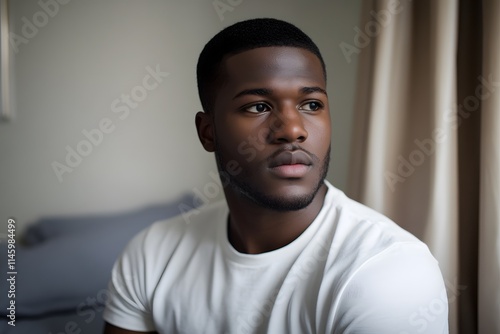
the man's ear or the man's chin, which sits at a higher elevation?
the man's ear

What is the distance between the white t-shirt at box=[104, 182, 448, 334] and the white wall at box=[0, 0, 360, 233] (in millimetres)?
645

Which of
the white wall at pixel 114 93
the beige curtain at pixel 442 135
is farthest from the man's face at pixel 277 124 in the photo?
the white wall at pixel 114 93

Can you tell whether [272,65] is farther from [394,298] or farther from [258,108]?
[394,298]

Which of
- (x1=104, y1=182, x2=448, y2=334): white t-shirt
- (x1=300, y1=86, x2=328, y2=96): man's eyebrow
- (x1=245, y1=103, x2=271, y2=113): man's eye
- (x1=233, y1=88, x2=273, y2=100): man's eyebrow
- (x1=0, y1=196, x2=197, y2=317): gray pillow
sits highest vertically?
(x1=300, y1=86, x2=328, y2=96): man's eyebrow

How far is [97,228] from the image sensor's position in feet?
5.23

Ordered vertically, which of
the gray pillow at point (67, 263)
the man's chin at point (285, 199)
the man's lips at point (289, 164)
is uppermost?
the man's lips at point (289, 164)

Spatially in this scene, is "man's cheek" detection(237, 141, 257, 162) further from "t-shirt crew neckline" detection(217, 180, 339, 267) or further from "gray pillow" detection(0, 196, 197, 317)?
"gray pillow" detection(0, 196, 197, 317)

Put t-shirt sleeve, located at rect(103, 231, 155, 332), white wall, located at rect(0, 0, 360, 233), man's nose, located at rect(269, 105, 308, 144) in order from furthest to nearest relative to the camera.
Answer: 1. white wall, located at rect(0, 0, 360, 233)
2. t-shirt sleeve, located at rect(103, 231, 155, 332)
3. man's nose, located at rect(269, 105, 308, 144)

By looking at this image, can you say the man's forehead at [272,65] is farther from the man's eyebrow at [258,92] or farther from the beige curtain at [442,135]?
the beige curtain at [442,135]

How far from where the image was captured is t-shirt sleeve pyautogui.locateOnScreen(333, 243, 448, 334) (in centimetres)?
71

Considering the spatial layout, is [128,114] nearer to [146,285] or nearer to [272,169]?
[146,285]

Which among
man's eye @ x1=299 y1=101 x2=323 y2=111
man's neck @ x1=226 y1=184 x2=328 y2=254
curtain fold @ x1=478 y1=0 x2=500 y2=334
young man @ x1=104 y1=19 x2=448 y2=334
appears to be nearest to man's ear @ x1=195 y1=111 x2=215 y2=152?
young man @ x1=104 y1=19 x2=448 y2=334

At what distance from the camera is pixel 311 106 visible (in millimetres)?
889

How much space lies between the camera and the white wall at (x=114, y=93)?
1554 millimetres
